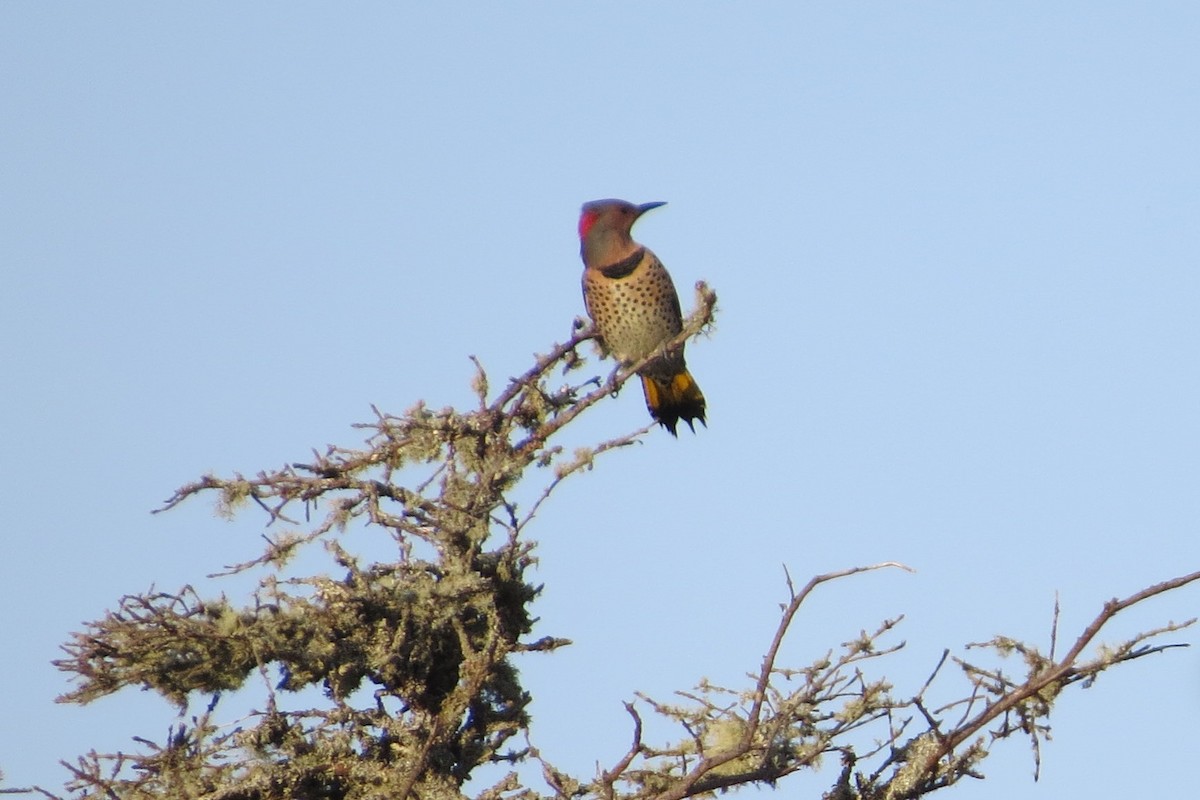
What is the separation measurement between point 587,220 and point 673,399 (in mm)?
1106

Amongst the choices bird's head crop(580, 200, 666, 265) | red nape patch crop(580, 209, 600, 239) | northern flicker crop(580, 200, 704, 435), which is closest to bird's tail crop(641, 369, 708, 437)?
northern flicker crop(580, 200, 704, 435)

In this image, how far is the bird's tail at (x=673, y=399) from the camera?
7.53 m

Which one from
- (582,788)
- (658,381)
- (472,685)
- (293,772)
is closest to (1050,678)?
(582,788)

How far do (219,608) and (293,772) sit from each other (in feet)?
1.51

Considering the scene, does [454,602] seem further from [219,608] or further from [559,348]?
[559,348]

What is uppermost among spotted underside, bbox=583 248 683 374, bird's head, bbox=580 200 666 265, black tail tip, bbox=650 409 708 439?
bird's head, bbox=580 200 666 265

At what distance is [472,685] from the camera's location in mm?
4473

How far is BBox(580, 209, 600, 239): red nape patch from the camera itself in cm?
812

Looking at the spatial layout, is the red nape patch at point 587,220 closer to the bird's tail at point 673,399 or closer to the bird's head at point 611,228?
the bird's head at point 611,228

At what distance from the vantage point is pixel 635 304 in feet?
25.2

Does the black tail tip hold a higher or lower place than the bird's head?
lower

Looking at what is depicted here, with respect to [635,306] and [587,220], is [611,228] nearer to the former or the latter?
[587,220]

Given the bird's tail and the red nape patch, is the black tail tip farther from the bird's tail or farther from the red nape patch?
the red nape patch

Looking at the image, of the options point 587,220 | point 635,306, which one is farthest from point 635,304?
point 587,220
